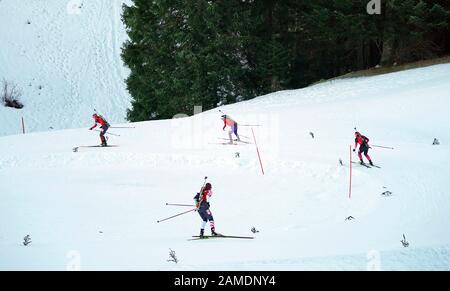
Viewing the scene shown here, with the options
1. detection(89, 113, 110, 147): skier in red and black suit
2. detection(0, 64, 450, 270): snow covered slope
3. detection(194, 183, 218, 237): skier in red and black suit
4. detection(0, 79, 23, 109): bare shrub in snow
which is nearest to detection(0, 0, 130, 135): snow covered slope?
detection(0, 79, 23, 109): bare shrub in snow

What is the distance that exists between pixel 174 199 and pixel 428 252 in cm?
859

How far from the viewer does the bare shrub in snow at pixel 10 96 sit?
1622 inches

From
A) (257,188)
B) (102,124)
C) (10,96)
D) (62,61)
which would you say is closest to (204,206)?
(257,188)

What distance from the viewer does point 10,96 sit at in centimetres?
4138

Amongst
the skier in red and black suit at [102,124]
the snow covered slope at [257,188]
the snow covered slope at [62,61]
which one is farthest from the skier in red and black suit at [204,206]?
the snow covered slope at [62,61]

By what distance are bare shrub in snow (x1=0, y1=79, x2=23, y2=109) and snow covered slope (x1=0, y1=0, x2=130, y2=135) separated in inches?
21.4

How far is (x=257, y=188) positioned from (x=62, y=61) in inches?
1282

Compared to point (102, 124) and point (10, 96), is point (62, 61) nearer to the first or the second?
point (10, 96)

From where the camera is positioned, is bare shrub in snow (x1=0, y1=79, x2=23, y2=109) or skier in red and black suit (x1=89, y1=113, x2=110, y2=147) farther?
bare shrub in snow (x1=0, y1=79, x2=23, y2=109)

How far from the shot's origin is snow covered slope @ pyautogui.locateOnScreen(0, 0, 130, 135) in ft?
137

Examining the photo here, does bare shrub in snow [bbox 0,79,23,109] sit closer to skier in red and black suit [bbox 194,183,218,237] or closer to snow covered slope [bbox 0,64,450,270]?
snow covered slope [bbox 0,64,450,270]

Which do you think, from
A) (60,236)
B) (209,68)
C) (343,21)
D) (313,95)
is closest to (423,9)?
(343,21)

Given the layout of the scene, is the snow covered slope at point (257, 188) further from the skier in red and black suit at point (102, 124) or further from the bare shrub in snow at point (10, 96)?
the bare shrub in snow at point (10, 96)

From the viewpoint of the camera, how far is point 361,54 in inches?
1423
